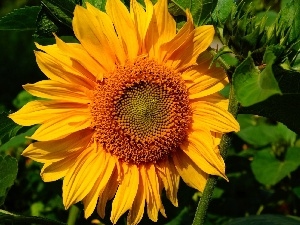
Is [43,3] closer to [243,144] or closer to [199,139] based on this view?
[199,139]

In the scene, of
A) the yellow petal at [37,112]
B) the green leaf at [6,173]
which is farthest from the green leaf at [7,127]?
the yellow petal at [37,112]

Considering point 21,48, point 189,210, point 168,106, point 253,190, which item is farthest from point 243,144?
point 21,48

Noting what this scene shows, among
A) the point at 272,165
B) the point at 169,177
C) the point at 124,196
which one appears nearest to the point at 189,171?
the point at 169,177

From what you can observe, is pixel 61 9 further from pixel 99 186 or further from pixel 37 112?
pixel 99 186

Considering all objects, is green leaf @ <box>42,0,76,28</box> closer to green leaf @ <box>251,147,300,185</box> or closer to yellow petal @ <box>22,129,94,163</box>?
yellow petal @ <box>22,129,94,163</box>

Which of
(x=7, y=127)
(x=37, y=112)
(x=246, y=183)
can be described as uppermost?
(x=37, y=112)

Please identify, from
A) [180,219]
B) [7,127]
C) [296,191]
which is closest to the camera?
[7,127]

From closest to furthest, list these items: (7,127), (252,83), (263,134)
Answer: (252,83), (7,127), (263,134)
